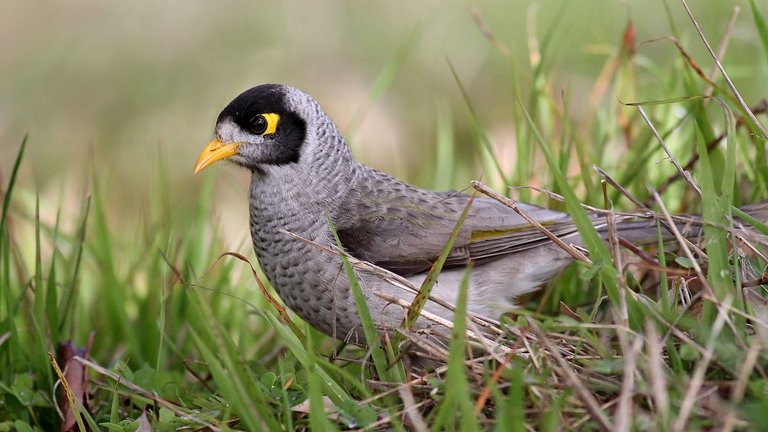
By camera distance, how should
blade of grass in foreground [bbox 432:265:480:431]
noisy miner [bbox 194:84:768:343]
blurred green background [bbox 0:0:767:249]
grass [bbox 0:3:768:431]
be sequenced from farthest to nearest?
1. blurred green background [bbox 0:0:767:249]
2. noisy miner [bbox 194:84:768:343]
3. grass [bbox 0:3:768:431]
4. blade of grass in foreground [bbox 432:265:480:431]

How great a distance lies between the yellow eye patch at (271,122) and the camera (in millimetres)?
3902

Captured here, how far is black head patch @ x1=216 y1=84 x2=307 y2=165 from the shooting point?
152 inches

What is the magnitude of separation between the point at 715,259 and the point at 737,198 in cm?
132

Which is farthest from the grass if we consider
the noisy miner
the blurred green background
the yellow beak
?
the blurred green background

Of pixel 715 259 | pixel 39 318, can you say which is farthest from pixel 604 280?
pixel 39 318

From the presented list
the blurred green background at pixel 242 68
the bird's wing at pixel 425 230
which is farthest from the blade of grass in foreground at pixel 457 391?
the blurred green background at pixel 242 68

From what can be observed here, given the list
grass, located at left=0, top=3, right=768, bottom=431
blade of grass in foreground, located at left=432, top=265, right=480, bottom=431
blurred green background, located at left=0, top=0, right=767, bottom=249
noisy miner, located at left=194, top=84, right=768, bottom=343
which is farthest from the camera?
blurred green background, located at left=0, top=0, right=767, bottom=249

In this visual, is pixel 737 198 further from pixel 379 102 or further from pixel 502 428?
pixel 379 102

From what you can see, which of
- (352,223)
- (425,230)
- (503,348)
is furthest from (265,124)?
(503,348)

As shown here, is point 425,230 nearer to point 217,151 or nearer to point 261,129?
point 261,129

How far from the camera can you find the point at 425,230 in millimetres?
3924

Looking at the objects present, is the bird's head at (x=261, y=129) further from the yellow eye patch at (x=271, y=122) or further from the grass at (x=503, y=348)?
the grass at (x=503, y=348)

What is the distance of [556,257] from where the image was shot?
400 centimetres

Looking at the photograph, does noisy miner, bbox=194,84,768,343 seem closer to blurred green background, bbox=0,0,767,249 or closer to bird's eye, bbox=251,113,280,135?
bird's eye, bbox=251,113,280,135
